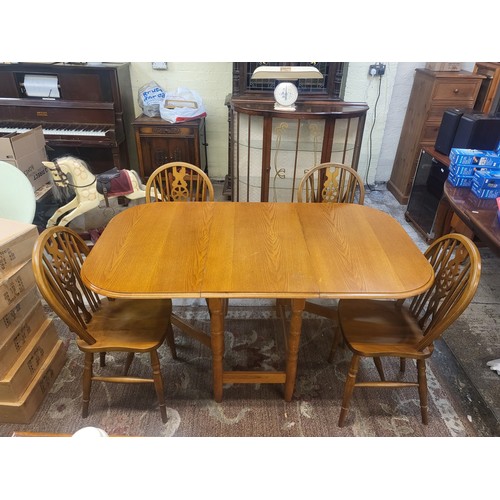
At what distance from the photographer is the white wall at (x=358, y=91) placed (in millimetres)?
3623

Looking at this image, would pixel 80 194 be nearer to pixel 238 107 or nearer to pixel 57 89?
pixel 57 89

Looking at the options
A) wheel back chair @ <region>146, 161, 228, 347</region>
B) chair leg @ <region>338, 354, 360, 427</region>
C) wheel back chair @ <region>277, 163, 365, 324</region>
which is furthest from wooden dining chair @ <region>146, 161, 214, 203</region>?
chair leg @ <region>338, 354, 360, 427</region>

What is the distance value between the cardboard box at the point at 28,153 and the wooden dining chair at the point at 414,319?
260 centimetres

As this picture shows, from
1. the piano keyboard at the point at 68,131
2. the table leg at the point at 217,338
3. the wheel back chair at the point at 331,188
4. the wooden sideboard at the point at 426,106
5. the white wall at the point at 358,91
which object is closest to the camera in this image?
the table leg at the point at 217,338

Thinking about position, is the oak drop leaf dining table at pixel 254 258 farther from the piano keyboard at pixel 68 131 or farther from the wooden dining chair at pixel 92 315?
the piano keyboard at pixel 68 131

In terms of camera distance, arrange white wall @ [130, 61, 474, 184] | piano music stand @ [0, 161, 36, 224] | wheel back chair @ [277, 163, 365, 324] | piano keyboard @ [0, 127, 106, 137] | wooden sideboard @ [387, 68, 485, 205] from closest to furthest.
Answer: wheel back chair @ [277, 163, 365, 324] < piano music stand @ [0, 161, 36, 224] < wooden sideboard @ [387, 68, 485, 205] < piano keyboard @ [0, 127, 106, 137] < white wall @ [130, 61, 474, 184]

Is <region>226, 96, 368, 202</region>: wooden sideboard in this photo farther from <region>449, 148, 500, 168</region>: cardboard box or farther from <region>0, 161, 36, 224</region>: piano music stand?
<region>0, 161, 36, 224</region>: piano music stand

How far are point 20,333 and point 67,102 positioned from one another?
2490 mm

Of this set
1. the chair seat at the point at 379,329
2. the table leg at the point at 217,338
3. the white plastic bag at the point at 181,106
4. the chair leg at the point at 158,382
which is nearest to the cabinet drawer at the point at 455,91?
the white plastic bag at the point at 181,106

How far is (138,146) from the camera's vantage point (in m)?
3.54

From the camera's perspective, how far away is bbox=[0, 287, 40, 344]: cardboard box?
1.56 meters

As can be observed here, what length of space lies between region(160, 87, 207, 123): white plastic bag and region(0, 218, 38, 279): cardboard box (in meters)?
2.16

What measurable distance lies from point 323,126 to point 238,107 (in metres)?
0.71
